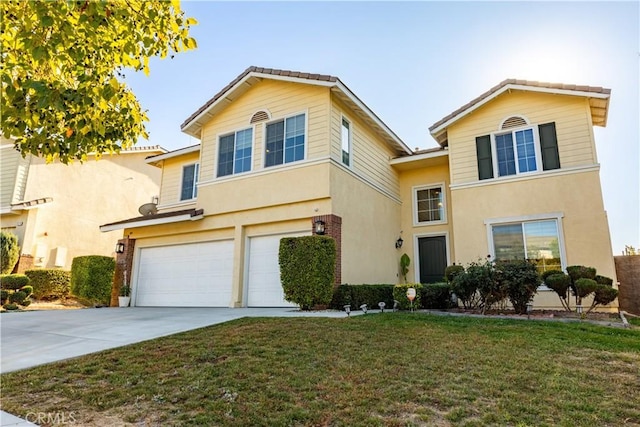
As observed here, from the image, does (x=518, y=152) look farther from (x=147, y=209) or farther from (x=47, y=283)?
(x=47, y=283)

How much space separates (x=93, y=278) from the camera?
14.1 meters

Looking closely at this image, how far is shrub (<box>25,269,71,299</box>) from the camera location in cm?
1638

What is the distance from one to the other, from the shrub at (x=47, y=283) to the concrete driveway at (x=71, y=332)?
6.25 m

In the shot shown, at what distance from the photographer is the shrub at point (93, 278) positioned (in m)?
14.1

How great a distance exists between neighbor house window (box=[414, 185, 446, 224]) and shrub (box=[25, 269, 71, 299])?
15.1 meters

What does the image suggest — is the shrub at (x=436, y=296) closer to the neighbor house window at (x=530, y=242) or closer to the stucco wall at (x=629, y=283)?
the neighbor house window at (x=530, y=242)

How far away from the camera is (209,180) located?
1397cm

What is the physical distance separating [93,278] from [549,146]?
15878mm

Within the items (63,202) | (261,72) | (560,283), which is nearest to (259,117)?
(261,72)

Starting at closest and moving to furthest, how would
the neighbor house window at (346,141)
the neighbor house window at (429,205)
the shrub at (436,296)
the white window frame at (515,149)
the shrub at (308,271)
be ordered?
the shrub at (308,271)
the shrub at (436,296)
the white window frame at (515,149)
the neighbor house window at (346,141)
the neighbor house window at (429,205)

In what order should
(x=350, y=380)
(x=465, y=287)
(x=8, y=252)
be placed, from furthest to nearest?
(x=8, y=252), (x=465, y=287), (x=350, y=380)

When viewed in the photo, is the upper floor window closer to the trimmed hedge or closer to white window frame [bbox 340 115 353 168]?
the trimmed hedge

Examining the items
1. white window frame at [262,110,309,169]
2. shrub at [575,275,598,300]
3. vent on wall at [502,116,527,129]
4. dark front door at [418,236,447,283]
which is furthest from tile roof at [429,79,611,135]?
shrub at [575,275,598,300]

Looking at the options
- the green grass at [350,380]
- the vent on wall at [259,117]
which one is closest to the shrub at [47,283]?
the vent on wall at [259,117]
